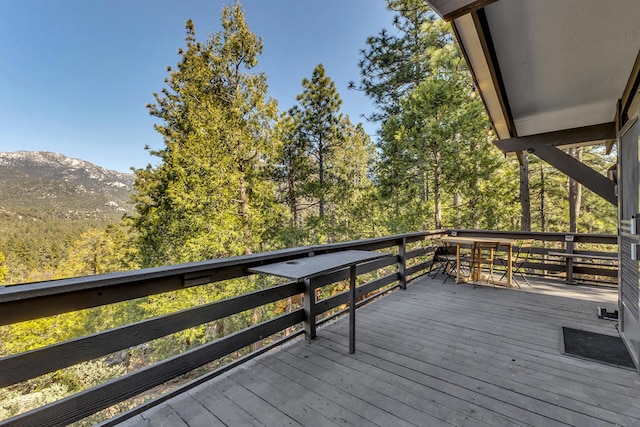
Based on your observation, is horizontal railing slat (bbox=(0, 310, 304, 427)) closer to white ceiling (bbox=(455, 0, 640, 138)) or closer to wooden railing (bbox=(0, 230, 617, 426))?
wooden railing (bbox=(0, 230, 617, 426))

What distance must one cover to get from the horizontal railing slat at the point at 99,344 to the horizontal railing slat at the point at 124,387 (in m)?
0.17

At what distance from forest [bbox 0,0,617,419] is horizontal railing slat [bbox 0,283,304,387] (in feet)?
27.0

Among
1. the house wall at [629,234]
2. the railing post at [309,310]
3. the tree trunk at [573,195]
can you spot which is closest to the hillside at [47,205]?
the railing post at [309,310]

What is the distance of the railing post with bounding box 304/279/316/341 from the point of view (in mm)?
2551

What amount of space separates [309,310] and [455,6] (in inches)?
94.4

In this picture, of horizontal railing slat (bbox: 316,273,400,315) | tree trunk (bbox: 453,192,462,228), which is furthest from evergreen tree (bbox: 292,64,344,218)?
horizontal railing slat (bbox: 316,273,400,315)

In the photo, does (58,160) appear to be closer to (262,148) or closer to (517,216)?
(262,148)

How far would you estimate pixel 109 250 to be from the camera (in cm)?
1717

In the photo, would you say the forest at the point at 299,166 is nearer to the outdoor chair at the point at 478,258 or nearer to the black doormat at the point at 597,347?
the outdoor chair at the point at 478,258

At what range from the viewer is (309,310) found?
2.58 m

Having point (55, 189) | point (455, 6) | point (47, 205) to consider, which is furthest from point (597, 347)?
point (55, 189)

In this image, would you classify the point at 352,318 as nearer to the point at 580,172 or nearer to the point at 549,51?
the point at 549,51

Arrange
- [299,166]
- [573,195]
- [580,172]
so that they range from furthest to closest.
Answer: [299,166] < [573,195] < [580,172]

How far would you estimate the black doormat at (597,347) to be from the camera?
2.19m
